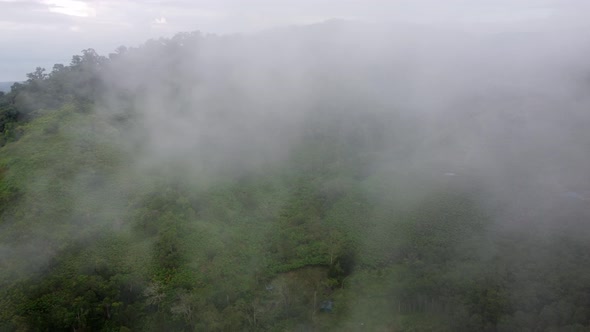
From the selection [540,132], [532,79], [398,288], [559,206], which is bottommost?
[398,288]

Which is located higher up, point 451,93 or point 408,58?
point 408,58

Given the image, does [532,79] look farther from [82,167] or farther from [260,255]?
[82,167]

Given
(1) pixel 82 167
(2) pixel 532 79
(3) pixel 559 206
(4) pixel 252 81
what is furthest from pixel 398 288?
(2) pixel 532 79

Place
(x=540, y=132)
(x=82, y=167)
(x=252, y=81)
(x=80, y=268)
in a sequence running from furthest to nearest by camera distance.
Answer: (x=252, y=81) → (x=540, y=132) → (x=82, y=167) → (x=80, y=268)

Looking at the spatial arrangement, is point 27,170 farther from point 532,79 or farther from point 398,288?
point 532,79

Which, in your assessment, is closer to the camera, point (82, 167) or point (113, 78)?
point (82, 167)

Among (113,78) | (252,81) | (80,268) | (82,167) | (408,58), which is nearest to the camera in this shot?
(80,268)
